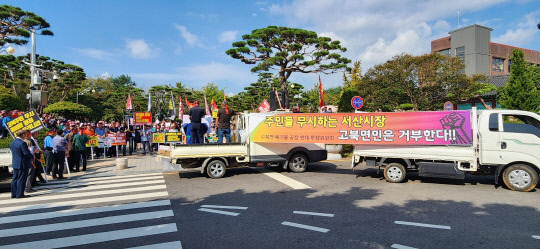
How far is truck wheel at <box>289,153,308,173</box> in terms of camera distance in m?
10.8

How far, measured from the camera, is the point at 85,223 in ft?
18.7

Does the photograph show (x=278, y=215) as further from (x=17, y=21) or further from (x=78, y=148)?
(x=17, y=21)

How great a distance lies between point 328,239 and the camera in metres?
4.69

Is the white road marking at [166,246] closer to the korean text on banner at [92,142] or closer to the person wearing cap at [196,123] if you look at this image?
the person wearing cap at [196,123]

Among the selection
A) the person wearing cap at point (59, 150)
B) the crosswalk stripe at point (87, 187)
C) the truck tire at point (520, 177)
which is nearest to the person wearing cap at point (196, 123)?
the crosswalk stripe at point (87, 187)

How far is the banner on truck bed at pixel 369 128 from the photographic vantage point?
8227mm

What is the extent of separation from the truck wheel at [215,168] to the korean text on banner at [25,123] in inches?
223

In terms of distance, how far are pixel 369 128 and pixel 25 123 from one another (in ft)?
35.6

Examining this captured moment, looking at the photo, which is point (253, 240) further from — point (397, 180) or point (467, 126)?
point (467, 126)

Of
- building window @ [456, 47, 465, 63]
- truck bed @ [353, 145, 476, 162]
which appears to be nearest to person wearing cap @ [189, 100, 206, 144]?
truck bed @ [353, 145, 476, 162]

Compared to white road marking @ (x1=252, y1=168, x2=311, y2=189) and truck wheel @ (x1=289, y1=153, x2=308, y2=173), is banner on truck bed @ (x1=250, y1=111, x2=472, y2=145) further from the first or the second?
white road marking @ (x1=252, y1=168, x2=311, y2=189)

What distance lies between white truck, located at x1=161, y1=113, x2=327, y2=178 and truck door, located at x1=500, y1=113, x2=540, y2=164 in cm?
517

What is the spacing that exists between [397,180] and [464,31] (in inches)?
1974

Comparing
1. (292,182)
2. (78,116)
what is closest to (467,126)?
(292,182)
